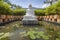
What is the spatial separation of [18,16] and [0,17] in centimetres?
831

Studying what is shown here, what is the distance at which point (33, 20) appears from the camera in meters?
8.11

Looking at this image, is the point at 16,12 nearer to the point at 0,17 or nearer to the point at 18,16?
the point at 18,16

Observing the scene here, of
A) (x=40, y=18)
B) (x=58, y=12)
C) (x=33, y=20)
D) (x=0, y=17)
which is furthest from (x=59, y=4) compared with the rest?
(x=40, y=18)

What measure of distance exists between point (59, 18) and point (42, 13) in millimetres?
7944

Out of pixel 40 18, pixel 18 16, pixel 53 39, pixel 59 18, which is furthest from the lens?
pixel 18 16

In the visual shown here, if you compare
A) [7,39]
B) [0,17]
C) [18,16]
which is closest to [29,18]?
[0,17]

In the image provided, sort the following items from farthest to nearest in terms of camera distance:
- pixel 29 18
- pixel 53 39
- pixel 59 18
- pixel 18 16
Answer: pixel 18 16 < pixel 29 18 < pixel 59 18 < pixel 53 39

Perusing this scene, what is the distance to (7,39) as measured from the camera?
3369 millimetres

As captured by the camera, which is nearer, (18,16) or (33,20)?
(33,20)

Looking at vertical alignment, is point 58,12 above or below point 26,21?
above

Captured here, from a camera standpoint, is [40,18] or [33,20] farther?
[40,18]

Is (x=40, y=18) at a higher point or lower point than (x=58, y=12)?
lower

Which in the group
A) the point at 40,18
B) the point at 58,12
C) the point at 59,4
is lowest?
the point at 40,18

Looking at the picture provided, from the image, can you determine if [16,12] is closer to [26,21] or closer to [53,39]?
[26,21]
